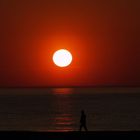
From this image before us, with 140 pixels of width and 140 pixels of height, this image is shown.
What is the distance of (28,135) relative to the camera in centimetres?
1956

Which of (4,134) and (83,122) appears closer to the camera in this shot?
(4,134)

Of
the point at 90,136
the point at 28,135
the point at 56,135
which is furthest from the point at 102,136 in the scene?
the point at 28,135

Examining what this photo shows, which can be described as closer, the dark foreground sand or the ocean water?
the dark foreground sand

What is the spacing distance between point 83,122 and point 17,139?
12.7 feet

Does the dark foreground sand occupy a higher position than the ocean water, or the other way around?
the ocean water

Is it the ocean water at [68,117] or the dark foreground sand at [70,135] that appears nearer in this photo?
the dark foreground sand at [70,135]

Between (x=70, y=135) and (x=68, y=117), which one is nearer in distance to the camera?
(x=70, y=135)

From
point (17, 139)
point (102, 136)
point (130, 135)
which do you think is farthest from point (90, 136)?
point (17, 139)

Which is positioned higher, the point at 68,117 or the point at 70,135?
the point at 68,117

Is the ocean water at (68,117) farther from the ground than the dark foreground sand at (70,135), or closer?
farther from the ground

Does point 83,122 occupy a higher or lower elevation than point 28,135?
higher

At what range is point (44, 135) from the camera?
19.6 m

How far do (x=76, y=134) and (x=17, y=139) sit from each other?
8.49 feet

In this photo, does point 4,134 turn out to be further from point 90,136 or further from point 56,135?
point 90,136
